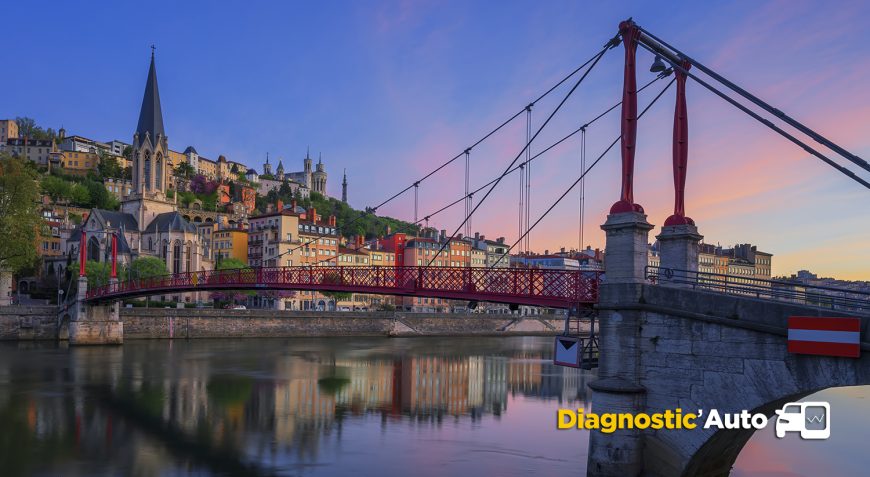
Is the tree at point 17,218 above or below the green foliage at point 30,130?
below

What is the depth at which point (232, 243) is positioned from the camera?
364ft

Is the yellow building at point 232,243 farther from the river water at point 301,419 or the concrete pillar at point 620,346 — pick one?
the concrete pillar at point 620,346

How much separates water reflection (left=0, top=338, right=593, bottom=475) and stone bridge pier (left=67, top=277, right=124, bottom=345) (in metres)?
4.01

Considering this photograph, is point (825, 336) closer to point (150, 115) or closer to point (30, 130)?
point (150, 115)

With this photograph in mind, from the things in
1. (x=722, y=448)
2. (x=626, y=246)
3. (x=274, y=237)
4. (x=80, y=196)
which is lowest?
(x=722, y=448)

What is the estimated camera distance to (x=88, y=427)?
2659 centimetres

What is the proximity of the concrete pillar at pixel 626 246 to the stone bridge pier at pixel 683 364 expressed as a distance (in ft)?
0.08

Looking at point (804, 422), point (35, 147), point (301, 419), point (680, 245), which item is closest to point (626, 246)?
point (680, 245)

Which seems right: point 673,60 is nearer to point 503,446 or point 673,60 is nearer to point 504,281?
point 504,281

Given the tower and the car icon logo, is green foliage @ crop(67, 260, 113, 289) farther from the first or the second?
the car icon logo

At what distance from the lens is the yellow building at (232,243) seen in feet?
364

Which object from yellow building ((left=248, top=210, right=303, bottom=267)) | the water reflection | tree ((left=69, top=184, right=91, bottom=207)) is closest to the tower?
yellow building ((left=248, top=210, right=303, bottom=267))

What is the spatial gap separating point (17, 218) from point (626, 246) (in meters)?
62.1

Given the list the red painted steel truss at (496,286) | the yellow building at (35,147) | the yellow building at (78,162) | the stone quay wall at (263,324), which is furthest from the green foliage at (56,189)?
the red painted steel truss at (496,286)
